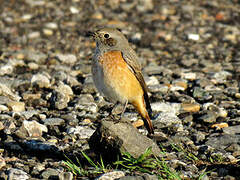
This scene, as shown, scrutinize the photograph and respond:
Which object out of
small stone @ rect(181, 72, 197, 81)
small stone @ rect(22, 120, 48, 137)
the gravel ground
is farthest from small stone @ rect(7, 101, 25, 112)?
small stone @ rect(181, 72, 197, 81)

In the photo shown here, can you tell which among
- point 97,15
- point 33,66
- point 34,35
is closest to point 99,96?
point 33,66

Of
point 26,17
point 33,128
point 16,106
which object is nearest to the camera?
point 33,128

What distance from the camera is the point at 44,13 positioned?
1468cm

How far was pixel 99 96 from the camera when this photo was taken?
926 centimetres

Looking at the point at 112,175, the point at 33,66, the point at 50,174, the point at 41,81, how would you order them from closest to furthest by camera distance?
the point at 112,175 → the point at 50,174 → the point at 41,81 → the point at 33,66

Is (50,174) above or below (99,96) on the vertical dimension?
above

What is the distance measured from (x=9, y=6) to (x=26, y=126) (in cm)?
856

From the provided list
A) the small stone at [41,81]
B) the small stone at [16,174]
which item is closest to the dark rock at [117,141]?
the small stone at [16,174]

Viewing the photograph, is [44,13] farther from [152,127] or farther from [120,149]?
[120,149]

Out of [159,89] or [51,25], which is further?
[51,25]

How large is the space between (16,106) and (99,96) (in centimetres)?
171

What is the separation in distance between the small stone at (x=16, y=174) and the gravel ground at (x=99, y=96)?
0.01m

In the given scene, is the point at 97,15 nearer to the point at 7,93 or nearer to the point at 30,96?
the point at 30,96

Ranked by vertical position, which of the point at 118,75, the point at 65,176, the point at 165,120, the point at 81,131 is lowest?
→ the point at 165,120
